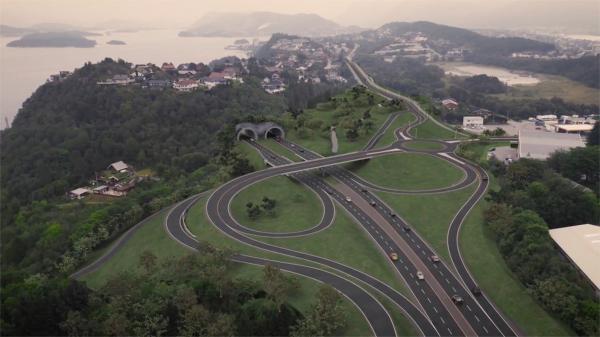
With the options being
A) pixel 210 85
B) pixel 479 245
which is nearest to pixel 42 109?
pixel 210 85

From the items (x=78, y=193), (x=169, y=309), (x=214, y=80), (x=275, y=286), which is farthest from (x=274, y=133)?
(x=214, y=80)

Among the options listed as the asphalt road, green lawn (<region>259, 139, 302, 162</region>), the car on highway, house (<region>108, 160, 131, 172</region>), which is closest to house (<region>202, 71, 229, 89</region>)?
house (<region>108, 160, 131, 172</region>)

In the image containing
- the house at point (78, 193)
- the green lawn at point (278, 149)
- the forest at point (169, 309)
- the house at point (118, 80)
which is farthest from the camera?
the house at point (118, 80)

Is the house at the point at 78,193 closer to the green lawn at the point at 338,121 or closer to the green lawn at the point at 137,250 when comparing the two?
the green lawn at the point at 137,250

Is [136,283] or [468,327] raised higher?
[136,283]

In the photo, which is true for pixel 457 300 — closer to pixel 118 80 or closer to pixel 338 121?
pixel 338 121

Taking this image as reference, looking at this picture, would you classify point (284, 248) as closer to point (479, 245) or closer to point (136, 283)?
point (136, 283)

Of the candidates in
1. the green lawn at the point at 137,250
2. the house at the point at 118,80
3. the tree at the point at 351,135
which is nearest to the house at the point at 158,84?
the house at the point at 118,80
